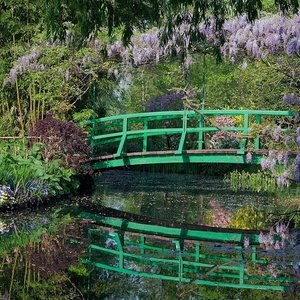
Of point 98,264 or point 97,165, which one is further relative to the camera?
point 97,165

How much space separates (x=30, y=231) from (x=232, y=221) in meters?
2.44

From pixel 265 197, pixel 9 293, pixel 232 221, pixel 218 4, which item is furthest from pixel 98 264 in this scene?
pixel 265 197

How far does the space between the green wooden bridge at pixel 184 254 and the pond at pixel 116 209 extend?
17 centimetres

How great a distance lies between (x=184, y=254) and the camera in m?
6.80

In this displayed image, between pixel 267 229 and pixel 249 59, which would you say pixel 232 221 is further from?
pixel 249 59

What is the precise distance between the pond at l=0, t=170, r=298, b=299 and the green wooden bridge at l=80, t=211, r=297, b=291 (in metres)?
0.17

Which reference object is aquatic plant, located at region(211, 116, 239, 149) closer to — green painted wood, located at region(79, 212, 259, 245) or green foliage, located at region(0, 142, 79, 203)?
green foliage, located at region(0, 142, 79, 203)

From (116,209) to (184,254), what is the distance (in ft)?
9.84

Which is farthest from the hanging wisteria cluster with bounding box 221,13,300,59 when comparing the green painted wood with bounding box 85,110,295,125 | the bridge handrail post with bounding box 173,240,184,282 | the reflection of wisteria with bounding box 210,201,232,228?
the bridge handrail post with bounding box 173,240,184,282

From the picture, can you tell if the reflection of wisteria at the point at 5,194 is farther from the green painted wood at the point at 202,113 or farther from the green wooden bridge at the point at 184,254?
the green painted wood at the point at 202,113

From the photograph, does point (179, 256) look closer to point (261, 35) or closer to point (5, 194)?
point (5, 194)

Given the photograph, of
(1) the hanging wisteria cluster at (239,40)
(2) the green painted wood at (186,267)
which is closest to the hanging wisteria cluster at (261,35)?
(1) the hanging wisteria cluster at (239,40)

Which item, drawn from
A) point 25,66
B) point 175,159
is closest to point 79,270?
point 175,159

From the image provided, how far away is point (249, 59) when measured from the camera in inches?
491
